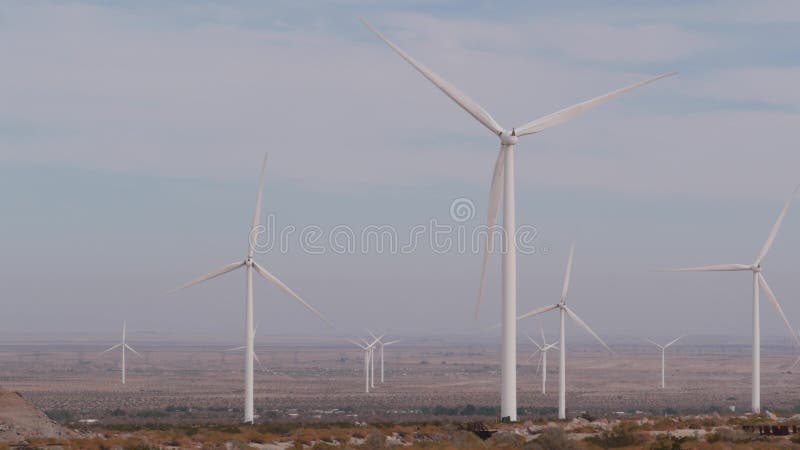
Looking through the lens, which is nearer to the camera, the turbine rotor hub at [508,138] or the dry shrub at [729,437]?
the dry shrub at [729,437]

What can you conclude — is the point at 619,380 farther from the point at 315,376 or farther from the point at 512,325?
the point at 512,325

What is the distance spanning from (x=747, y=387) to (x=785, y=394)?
27713mm

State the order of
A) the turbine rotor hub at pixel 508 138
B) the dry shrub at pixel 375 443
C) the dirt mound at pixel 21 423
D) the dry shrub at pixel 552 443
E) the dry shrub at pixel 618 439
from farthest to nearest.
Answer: the turbine rotor hub at pixel 508 138
the dirt mound at pixel 21 423
the dry shrub at pixel 618 439
the dry shrub at pixel 375 443
the dry shrub at pixel 552 443

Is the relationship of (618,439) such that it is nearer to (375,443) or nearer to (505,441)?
(505,441)

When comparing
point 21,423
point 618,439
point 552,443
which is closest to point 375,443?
point 552,443

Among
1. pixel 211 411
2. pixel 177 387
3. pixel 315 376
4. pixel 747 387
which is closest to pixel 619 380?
pixel 747 387

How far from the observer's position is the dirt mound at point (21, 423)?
37125 mm

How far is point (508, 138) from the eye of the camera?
155 feet

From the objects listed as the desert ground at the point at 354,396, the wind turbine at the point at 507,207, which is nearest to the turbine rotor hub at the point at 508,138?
the wind turbine at the point at 507,207

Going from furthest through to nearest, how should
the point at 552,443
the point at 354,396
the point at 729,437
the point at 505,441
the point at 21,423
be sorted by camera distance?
the point at 354,396, the point at 21,423, the point at 729,437, the point at 505,441, the point at 552,443

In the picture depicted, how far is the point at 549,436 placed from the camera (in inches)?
1377

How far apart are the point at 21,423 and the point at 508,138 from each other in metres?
20.2

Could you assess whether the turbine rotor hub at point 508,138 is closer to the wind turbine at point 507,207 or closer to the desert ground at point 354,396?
the wind turbine at point 507,207

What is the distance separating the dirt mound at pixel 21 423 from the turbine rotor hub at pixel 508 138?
61.8 ft
